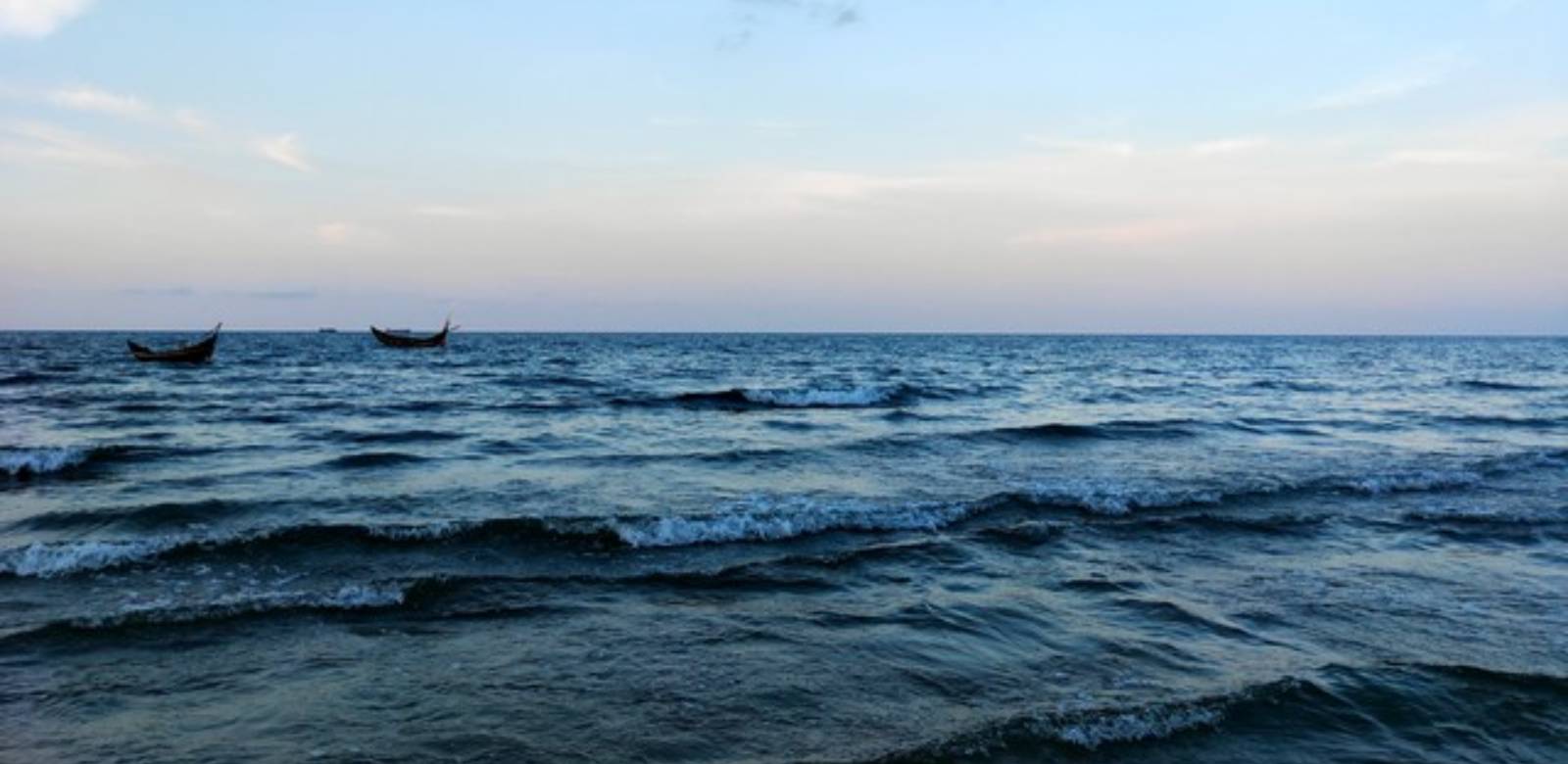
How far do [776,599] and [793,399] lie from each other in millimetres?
28890

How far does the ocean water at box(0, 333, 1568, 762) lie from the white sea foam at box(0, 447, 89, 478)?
8cm

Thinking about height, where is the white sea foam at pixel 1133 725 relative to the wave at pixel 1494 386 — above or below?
below

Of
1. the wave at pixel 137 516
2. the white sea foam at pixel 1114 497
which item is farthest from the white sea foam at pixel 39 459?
the white sea foam at pixel 1114 497

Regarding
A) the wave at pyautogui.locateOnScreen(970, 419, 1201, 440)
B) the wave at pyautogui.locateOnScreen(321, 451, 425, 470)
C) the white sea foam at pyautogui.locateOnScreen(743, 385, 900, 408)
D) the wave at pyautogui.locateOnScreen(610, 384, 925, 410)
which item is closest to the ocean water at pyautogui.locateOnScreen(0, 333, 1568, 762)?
the wave at pyautogui.locateOnScreen(321, 451, 425, 470)

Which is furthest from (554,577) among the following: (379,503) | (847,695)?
(379,503)

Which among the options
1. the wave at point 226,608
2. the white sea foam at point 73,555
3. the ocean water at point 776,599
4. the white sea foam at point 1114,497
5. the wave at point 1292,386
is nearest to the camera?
the ocean water at point 776,599

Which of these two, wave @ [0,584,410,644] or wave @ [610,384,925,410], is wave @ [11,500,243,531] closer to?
wave @ [0,584,410,644]

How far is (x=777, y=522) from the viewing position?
13523 millimetres

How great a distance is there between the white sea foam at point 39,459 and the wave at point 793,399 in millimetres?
17835

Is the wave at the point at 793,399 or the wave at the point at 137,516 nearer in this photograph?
the wave at the point at 137,516

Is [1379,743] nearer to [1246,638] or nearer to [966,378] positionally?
[1246,638]

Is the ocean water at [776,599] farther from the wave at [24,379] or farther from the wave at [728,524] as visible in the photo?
the wave at [24,379]

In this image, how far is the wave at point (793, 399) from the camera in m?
35.7

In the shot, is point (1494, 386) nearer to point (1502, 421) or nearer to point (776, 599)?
point (1502, 421)
